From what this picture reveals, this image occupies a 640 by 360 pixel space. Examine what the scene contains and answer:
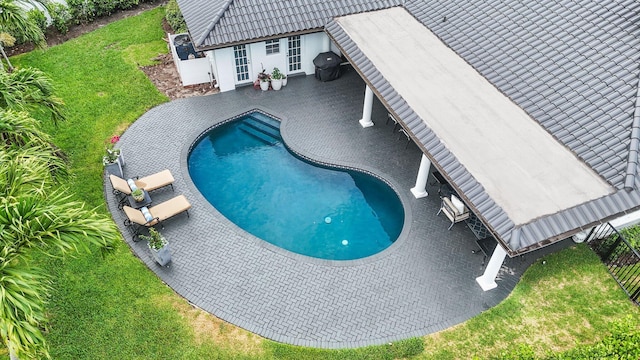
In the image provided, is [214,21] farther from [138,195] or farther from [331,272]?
[331,272]

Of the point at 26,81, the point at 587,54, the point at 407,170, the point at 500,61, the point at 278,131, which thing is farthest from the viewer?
the point at 278,131

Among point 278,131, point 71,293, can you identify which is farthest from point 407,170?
point 71,293

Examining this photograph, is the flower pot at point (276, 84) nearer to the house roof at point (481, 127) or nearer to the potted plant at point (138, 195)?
the house roof at point (481, 127)

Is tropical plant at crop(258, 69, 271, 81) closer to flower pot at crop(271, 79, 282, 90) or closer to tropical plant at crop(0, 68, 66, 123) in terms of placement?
flower pot at crop(271, 79, 282, 90)

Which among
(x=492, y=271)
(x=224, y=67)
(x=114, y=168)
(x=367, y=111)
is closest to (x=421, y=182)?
(x=492, y=271)

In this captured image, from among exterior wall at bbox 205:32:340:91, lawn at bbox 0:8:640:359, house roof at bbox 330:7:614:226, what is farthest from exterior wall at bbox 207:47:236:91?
lawn at bbox 0:8:640:359

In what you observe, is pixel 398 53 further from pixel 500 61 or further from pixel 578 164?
pixel 578 164
